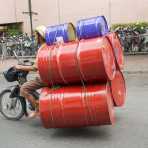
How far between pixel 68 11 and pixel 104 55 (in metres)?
21.3

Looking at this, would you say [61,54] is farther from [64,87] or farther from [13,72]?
[13,72]

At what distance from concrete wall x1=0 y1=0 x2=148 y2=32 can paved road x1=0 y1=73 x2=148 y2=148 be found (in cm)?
1717

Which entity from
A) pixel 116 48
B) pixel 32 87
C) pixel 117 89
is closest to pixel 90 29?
pixel 116 48

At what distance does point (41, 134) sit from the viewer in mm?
7848

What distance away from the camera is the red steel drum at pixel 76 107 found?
23.4 ft

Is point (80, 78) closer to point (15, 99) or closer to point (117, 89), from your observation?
point (117, 89)

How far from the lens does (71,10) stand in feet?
91.5

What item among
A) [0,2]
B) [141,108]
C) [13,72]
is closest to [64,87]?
[13,72]

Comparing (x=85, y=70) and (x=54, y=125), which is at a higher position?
(x=85, y=70)

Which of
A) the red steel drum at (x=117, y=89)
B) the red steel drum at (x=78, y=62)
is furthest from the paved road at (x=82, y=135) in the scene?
the red steel drum at (x=78, y=62)

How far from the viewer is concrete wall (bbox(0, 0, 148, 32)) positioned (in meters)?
25.9

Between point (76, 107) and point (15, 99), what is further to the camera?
point (15, 99)

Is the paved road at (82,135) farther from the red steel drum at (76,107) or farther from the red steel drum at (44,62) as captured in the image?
the red steel drum at (44,62)

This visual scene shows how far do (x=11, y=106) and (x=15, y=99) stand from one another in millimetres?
147
